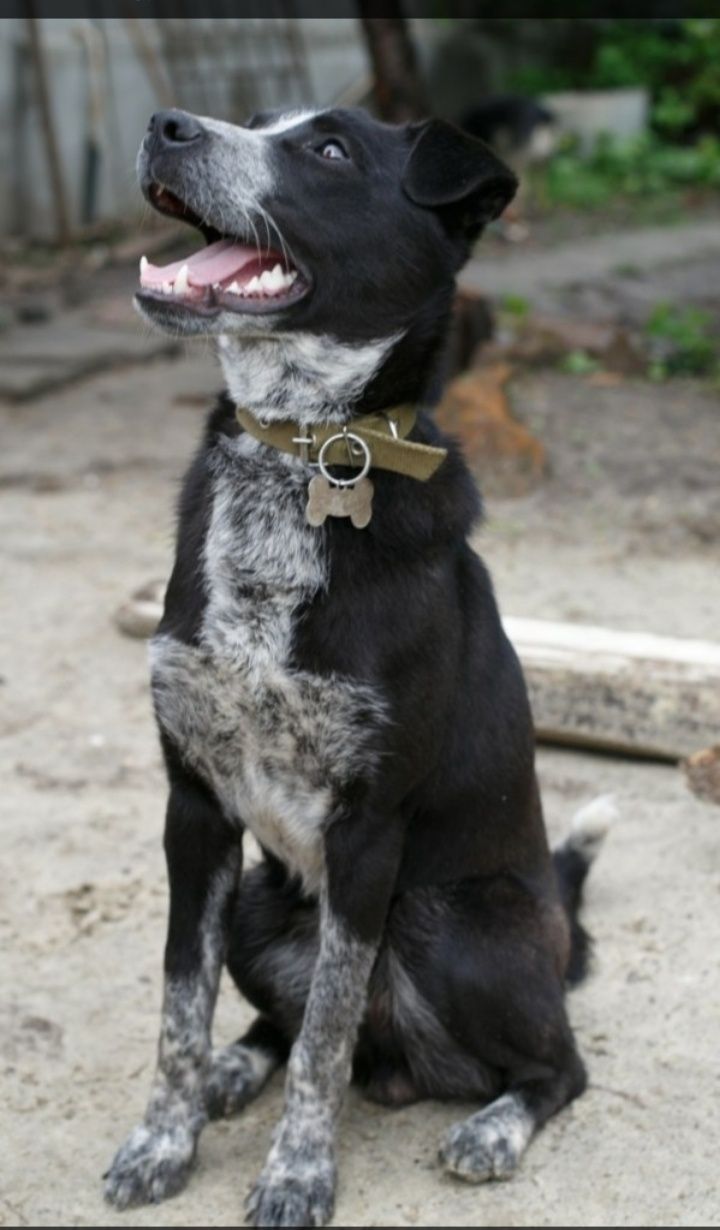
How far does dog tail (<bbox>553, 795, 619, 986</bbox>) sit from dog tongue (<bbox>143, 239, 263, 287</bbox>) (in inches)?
51.4

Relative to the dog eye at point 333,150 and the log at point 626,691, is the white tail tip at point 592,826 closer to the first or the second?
the log at point 626,691

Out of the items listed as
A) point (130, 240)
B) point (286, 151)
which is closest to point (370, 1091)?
point (286, 151)

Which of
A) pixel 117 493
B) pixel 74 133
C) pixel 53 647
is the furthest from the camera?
pixel 74 133

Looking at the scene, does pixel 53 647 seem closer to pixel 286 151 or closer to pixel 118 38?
pixel 286 151

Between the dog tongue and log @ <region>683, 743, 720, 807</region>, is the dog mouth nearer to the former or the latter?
the dog tongue

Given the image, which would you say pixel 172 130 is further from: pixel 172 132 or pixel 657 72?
pixel 657 72

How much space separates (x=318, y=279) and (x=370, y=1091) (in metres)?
1.44

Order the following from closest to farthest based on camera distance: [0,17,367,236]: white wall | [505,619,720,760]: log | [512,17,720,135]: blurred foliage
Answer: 1. [505,619,720,760]: log
2. [0,17,367,236]: white wall
3. [512,17,720,135]: blurred foliage

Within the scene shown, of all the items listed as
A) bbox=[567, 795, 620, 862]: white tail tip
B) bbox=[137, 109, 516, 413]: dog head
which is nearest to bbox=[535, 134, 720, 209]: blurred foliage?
bbox=[567, 795, 620, 862]: white tail tip

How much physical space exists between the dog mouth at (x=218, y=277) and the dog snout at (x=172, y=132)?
72 mm

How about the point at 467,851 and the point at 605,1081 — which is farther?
the point at 605,1081

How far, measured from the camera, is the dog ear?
272cm

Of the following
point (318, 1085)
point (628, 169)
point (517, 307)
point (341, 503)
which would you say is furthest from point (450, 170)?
point (628, 169)

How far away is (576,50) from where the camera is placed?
18.4 meters
